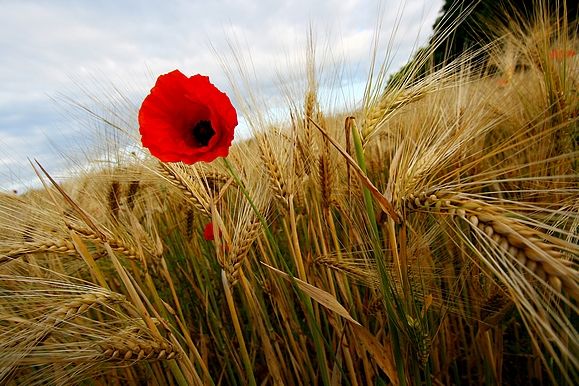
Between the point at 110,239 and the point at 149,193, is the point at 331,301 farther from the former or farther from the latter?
the point at 149,193

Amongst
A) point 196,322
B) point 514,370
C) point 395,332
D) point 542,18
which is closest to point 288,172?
point 395,332

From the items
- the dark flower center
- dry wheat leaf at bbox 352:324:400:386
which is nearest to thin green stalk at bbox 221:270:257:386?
dry wheat leaf at bbox 352:324:400:386

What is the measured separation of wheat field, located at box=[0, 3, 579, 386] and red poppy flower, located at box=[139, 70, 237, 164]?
7cm

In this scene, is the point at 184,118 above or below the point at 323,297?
above

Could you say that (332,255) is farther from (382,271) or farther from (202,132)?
(202,132)

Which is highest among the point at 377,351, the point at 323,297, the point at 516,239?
the point at 516,239

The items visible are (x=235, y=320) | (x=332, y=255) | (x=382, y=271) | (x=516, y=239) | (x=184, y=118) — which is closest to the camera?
(x=516, y=239)

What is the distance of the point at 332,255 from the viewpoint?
1.01m

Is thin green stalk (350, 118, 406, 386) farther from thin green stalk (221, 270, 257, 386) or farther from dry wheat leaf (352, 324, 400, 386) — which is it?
thin green stalk (221, 270, 257, 386)

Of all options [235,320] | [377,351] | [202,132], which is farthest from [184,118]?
[377,351]

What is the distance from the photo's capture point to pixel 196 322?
4.79 ft

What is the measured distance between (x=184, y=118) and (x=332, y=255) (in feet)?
1.75

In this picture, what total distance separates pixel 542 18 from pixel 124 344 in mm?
1920

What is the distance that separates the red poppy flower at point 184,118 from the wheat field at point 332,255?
7 cm
